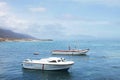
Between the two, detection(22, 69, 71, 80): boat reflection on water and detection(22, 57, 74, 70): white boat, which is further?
detection(22, 57, 74, 70): white boat

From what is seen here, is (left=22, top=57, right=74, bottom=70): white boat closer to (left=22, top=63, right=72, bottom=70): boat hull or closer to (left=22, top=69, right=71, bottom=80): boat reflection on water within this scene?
(left=22, top=63, right=72, bottom=70): boat hull

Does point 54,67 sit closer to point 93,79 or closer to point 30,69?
point 30,69

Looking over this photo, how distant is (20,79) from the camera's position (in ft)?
157

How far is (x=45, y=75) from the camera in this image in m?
51.7

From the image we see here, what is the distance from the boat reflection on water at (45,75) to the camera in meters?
49.0

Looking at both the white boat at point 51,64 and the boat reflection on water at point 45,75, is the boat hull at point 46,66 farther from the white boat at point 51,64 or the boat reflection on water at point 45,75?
the boat reflection on water at point 45,75

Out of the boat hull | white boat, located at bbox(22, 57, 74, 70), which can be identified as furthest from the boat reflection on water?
white boat, located at bbox(22, 57, 74, 70)

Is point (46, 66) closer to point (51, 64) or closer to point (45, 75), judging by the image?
point (51, 64)

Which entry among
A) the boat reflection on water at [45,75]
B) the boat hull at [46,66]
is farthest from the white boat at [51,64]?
the boat reflection on water at [45,75]

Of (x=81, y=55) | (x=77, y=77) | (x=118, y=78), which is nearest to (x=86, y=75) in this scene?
(x=77, y=77)

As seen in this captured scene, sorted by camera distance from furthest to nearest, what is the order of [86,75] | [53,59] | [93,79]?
[53,59], [86,75], [93,79]

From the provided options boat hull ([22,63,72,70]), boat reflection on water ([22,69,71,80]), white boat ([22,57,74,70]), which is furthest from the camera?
boat hull ([22,63,72,70])

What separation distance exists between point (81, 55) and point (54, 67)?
47113mm

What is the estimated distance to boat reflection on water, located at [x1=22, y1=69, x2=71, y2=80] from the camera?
49.0 m
